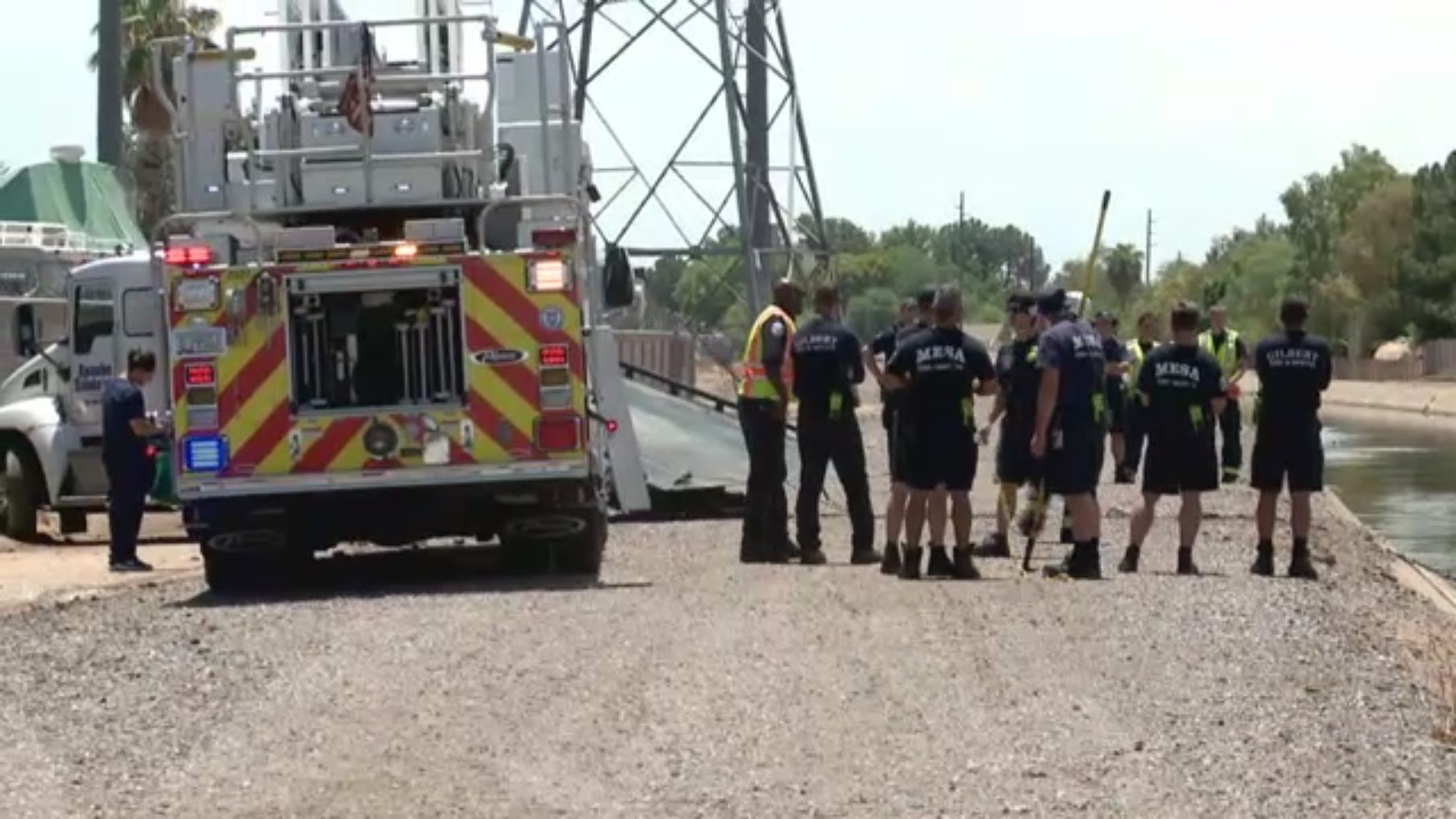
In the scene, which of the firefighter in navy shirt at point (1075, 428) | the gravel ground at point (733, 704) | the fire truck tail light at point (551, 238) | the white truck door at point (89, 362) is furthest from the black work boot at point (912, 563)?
the white truck door at point (89, 362)

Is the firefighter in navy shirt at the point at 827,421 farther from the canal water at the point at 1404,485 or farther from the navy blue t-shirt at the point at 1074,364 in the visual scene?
the canal water at the point at 1404,485

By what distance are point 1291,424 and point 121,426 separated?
8428 millimetres

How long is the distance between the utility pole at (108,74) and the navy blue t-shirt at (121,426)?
52.9 ft

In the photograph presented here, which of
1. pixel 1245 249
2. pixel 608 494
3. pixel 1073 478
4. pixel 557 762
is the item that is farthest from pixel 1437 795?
pixel 1245 249

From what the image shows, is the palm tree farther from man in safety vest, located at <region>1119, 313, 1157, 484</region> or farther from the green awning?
man in safety vest, located at <region>1119, 313, 1157, 484</region>

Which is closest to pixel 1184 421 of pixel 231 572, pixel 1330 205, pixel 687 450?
pixel 231 572

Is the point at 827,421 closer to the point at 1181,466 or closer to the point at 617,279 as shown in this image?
the point at 617,279

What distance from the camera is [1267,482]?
16.8m

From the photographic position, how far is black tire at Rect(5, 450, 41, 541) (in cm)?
2430

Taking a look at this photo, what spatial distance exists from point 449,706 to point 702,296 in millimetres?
50878

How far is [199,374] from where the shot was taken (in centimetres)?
1622

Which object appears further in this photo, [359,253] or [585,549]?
[585,549]

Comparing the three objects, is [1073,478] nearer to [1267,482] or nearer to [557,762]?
[1267,482]

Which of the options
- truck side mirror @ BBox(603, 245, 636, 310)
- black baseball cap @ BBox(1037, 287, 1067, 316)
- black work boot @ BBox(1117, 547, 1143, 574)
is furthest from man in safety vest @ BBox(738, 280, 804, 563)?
black work boot @ BBox(1117, 547, 1143, 574)
